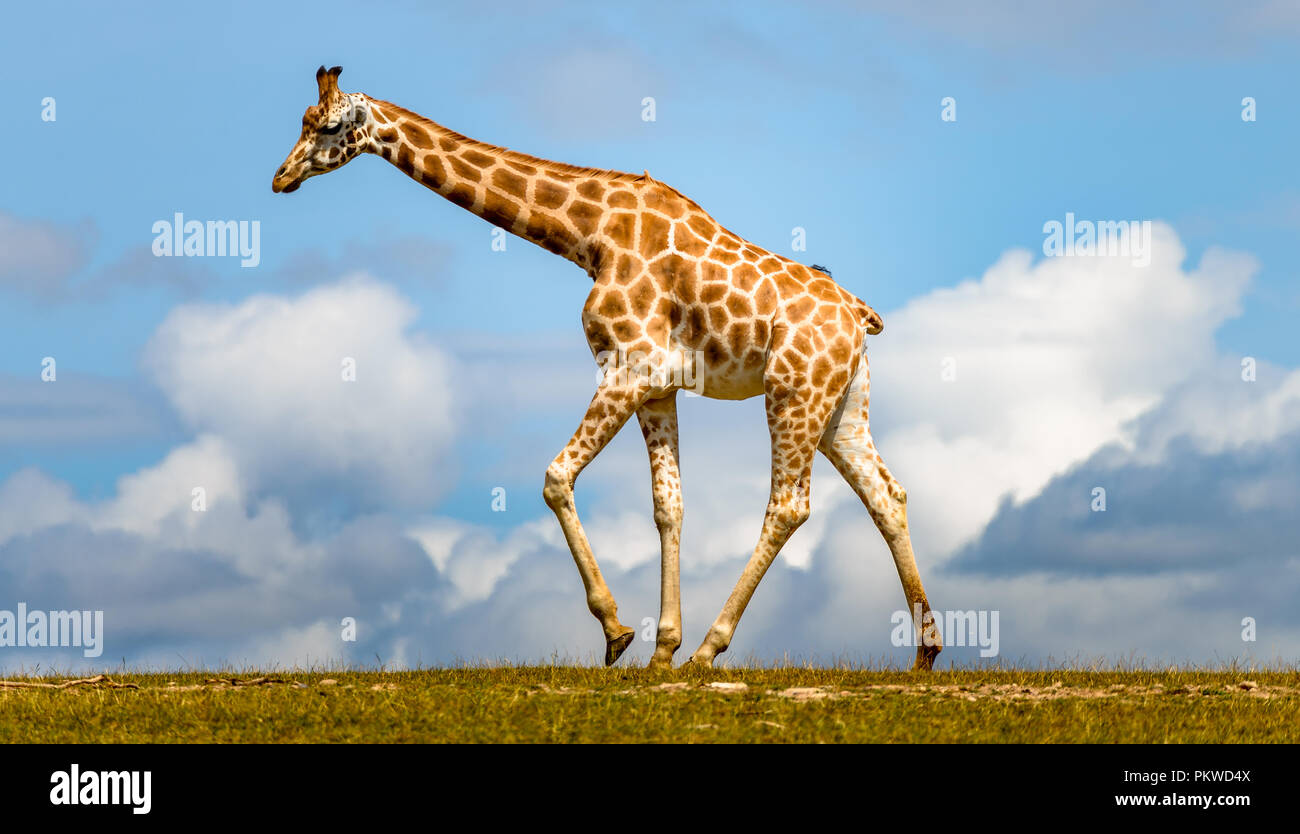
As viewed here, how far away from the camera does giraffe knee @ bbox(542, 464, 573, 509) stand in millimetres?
13188

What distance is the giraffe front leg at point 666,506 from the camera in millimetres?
13594

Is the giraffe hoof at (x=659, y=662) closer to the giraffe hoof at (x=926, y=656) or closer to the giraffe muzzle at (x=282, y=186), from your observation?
the giraffe hoof at (x=926, y=656)

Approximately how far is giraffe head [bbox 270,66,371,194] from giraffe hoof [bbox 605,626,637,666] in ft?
19.4

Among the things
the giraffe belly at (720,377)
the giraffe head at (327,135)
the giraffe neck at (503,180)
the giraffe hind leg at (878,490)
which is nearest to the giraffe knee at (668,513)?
the giraffe belly at (720,377)

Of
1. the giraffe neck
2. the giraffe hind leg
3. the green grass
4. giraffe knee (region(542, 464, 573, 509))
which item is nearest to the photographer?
the green grass

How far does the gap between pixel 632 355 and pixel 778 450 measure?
180 centimetres

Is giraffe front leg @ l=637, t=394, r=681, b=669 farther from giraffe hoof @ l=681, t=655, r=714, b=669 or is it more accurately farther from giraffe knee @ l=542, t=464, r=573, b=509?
giraffe knee @ l=542, t=464, r=573, b=509

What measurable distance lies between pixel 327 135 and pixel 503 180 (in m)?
1.95

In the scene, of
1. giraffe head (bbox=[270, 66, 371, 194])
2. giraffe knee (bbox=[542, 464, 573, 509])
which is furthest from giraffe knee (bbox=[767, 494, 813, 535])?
giraffe head (bbox=[270, 66, 371, 194])

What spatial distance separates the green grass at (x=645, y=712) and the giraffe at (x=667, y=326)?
5.65 ft
